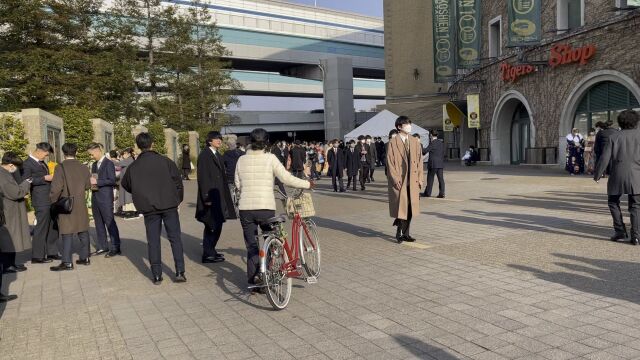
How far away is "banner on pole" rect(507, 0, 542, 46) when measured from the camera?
2109 centimetres

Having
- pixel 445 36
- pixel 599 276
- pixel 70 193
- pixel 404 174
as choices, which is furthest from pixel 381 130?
pixel 599 276

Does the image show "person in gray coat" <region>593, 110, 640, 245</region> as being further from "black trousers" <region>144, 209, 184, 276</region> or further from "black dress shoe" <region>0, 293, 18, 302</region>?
"black dress shoe" <region>0, 293, 18, 302</region>

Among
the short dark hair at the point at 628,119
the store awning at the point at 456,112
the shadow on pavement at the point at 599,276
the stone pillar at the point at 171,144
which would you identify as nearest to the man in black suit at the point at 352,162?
the short dark hair at the point at 628,119

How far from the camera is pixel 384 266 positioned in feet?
21.6

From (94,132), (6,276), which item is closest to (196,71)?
(94,132)

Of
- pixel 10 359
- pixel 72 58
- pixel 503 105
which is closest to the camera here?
pixel 10 359

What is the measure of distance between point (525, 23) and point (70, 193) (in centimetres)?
1936

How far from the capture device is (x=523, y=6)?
2133cm

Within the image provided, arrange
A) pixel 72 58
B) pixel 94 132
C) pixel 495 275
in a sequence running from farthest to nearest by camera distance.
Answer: pixel 72 58 → pixel 94 132 → pixel 495 275

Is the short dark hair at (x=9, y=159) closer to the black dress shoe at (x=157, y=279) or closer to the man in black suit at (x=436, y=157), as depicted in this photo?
the black dress shoe at (x=157, y=279)

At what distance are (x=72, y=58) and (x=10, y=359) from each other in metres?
20.7

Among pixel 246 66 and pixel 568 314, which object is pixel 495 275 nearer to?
pixel 568 314

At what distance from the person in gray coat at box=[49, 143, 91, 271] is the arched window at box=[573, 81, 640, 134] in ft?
57.6

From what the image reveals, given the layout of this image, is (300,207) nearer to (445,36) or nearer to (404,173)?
(404,173)
